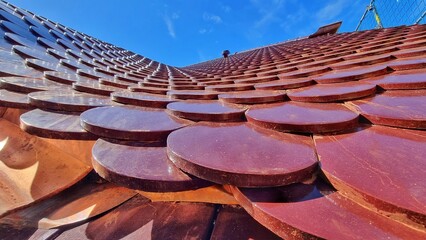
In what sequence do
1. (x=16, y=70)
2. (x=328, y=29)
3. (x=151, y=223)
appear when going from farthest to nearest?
1. (x=328, y=29)
2. (x=16, y=70)
3. (x=151, y=223)

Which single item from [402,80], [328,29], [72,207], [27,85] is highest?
[328,29]

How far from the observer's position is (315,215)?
0.52 meters

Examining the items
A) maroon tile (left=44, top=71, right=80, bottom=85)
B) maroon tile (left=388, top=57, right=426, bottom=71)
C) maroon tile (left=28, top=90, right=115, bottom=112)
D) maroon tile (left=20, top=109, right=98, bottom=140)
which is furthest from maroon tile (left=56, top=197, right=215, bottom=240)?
maroon tile (left=388, top=57, right=426, bottom=71)

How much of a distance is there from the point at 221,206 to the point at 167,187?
9.4 inches

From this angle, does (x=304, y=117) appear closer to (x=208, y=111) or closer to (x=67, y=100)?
(x=208, y=111)

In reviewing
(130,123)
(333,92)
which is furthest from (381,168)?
(130,123)

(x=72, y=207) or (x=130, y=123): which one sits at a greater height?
(x=130, y=123)

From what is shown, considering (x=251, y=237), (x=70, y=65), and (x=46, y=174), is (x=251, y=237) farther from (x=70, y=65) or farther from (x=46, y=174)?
(x=70, y=65)

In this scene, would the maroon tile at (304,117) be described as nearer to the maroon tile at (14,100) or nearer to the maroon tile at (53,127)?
the maroon tile at (53,127)

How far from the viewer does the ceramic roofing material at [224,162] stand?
540mm

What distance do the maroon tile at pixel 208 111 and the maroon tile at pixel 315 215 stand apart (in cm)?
44

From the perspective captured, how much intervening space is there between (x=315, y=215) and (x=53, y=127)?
0.92 m

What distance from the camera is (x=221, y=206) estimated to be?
78 cm

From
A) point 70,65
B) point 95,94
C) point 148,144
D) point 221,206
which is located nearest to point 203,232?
point 221,206
